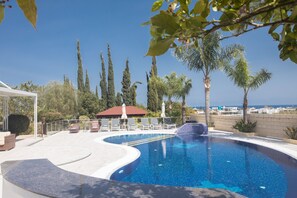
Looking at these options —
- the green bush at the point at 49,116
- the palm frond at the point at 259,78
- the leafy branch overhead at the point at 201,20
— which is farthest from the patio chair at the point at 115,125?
the leafy branch overhead at the point at 201,20

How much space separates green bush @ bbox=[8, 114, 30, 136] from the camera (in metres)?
17.3

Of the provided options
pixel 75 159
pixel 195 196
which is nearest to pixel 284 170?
pixel 195 196

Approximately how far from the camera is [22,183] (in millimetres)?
4285

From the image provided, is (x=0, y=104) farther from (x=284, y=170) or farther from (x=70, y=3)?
(x=284, y=170)

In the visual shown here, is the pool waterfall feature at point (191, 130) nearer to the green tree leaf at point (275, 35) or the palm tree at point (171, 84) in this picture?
the palm tree at point (171, 84)

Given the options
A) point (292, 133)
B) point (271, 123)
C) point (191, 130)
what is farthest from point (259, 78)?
point (191, 130)

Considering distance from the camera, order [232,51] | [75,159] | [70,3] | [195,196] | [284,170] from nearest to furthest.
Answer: [195,196] → [284,170] → [75,159] → [232,51] → [70,3]

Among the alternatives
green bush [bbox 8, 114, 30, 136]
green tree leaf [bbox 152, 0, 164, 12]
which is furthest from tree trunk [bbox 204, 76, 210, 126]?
green tree leaf [bbox 152, 0, 164, 12]

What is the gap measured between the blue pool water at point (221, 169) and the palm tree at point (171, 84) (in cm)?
1158

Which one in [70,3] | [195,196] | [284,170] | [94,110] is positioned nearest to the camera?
[195,196]

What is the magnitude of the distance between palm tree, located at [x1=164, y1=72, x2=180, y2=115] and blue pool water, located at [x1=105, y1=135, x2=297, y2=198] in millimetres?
11581

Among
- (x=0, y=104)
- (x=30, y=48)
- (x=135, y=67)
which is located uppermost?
(x=30, y=48)

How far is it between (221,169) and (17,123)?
14.9 meters

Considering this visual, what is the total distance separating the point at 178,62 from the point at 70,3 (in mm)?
12996
